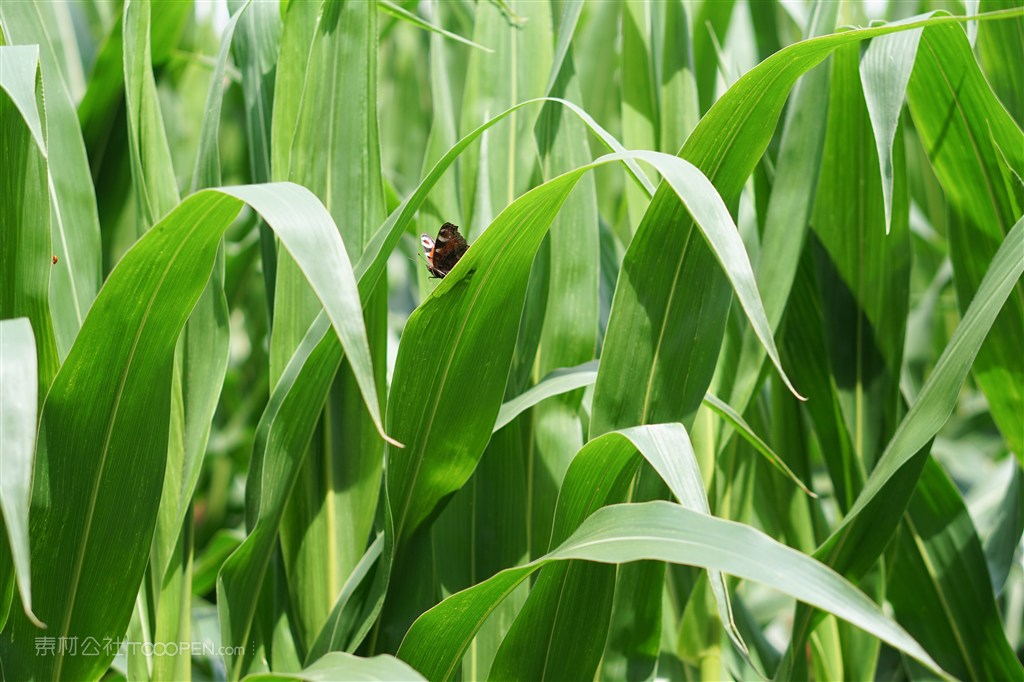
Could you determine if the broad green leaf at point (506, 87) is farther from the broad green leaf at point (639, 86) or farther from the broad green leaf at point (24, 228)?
the broad green leaf at point (24, 228)

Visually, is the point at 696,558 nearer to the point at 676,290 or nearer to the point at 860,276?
the point at 676,290

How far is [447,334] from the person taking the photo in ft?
1.37

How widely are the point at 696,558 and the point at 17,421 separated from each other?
245mm

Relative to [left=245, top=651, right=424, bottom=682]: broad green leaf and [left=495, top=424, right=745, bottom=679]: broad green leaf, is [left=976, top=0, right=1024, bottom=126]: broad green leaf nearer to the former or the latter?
[left=495, top=424, right=745, bottom=679]: broad green leaf

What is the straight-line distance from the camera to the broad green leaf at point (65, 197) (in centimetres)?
48

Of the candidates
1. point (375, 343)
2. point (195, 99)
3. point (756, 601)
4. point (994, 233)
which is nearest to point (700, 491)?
point (375, 343)

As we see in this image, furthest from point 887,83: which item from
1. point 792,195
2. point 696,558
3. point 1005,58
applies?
point 696,558

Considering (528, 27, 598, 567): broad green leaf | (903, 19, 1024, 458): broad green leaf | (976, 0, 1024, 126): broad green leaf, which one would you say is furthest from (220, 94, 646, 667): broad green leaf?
(976, 0, 1024, 126): broad green leaf

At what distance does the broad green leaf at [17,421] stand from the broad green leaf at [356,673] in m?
0.10

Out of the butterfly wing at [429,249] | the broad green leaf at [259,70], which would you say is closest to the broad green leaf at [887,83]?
the butterfly wing at [429,249]

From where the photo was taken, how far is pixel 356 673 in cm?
34

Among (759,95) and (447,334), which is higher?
(759,95)

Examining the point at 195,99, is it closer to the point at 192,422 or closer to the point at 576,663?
the point at 192,422

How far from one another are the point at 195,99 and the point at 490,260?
3.40 ft
